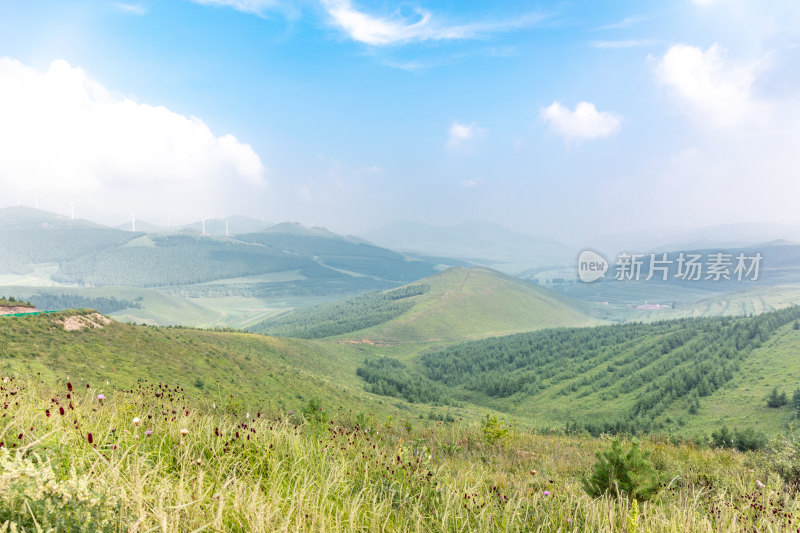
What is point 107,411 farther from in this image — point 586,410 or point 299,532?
point 586,410

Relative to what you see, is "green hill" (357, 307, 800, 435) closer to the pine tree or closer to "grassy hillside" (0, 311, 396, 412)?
the pine tree

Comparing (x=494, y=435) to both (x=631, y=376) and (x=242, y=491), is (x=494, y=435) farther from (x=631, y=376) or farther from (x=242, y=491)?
(x=631, y=376)

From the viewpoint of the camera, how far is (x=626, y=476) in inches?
257

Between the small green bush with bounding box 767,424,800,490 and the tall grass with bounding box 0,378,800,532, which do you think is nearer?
the tall grass with bounding box 0,378,800,532

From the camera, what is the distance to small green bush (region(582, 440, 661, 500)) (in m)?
6.27

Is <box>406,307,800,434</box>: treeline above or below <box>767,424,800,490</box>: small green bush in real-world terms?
below

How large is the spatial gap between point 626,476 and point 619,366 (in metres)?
95.2

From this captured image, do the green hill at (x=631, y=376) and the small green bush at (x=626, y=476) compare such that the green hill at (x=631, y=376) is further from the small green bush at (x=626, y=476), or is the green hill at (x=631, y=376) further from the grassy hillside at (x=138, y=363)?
the small green bush at (x=626, y=476)

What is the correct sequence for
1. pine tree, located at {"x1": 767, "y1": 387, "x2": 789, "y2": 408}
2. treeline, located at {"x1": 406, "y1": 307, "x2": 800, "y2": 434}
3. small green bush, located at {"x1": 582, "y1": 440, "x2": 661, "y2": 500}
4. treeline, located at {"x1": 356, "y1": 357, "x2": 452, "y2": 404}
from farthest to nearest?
1. treeline, located at {"x1": 356, "y1": 357, "x2": 452, "y2": 404}
2. treeline, located at {"x1": 406, "y1": 307, "x2": 800, "y2": 434}
3. pine tree, located at {"x1": 767, "y1": 387, "x2": 789, "y2": 408}
4. small green bush, located at {"x1": 582, "y1": 440, "x2": 661, "y2": 500}

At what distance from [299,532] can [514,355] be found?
129m

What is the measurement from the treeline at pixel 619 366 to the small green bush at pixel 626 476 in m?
45.2

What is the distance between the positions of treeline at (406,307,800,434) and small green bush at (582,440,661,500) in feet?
148

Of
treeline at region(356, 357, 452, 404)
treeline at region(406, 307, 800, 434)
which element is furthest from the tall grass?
treeline at region(356, 357, 452, 404)

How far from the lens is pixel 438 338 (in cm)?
17275
